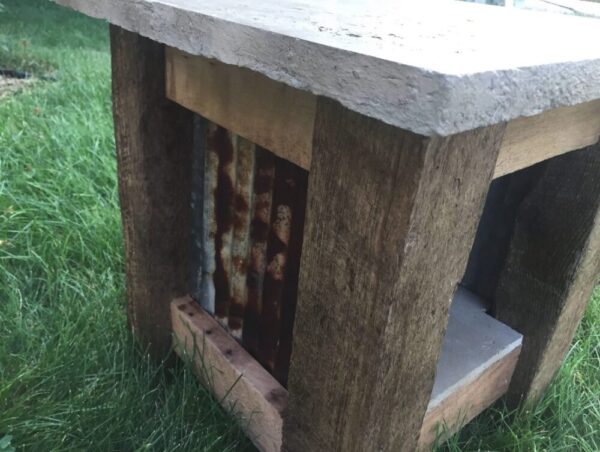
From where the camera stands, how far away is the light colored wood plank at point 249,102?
41.9 inches

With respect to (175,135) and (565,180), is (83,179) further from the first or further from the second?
(565,180)

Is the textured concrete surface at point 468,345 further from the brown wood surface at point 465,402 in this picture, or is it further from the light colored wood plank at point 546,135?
the light colored wood plank at point 546,135

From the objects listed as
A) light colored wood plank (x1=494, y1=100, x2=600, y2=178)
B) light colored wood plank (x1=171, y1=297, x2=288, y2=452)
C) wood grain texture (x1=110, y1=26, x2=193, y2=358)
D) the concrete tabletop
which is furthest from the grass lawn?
the concrete tabletop

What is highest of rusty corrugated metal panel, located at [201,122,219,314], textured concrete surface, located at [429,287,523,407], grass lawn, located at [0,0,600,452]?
rusty corrugated metal panel, located at [201,122,219,314]

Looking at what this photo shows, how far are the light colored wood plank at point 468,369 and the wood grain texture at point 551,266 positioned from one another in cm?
7

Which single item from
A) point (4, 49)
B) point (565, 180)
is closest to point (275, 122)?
point (565, 180)

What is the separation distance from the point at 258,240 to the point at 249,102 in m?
0.42

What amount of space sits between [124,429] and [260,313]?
1.70 feet

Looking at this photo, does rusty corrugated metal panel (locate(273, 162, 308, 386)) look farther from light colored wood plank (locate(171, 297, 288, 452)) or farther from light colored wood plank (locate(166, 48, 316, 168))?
light colored wood plank (locate(166, 48, 316, 168))

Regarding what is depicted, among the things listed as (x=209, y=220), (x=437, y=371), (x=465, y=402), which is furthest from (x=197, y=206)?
(x=465, y=402)

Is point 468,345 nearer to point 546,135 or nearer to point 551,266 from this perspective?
point 551,266

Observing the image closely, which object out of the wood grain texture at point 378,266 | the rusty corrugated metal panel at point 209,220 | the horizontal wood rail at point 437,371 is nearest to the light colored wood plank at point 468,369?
the horizontal wood rail at point 437,371

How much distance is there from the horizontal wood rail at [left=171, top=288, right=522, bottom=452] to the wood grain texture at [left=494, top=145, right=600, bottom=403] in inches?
2.8

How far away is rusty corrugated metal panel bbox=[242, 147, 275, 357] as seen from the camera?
141 centimetres
